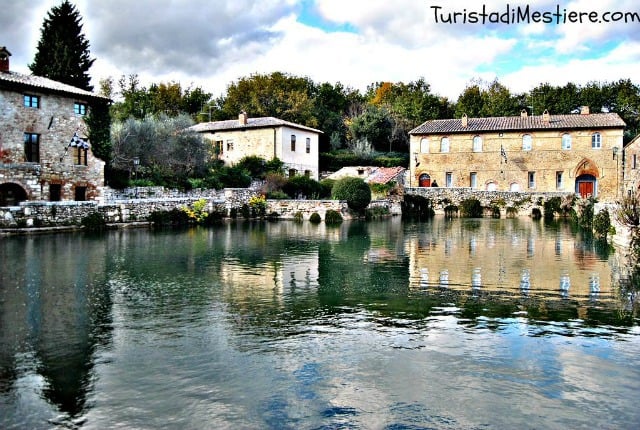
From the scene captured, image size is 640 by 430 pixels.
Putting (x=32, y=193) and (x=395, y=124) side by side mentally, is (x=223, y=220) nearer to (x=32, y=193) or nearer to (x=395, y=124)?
(x=32, y=193)

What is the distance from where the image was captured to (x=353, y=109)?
64.9m

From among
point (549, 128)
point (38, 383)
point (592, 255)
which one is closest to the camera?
point (38, 383)

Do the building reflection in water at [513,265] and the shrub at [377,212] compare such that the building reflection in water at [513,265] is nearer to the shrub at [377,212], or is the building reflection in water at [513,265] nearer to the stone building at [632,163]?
the shrub at [377,212]

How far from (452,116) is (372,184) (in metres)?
25.8

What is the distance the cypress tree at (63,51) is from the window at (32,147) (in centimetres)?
843

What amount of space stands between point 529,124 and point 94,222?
36085mm

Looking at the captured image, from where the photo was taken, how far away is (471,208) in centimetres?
4162

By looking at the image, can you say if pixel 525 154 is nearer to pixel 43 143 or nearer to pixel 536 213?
pixel 536 213

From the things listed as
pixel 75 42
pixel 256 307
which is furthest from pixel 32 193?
pixel 256 307

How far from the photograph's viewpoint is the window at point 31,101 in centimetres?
2712

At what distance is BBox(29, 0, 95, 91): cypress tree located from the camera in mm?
34375

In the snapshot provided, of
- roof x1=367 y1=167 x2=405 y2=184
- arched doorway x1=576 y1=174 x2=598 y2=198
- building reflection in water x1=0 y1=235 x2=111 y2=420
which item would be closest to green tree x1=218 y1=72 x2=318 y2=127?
roof x1=367 y1=167 x2=405 y2=184

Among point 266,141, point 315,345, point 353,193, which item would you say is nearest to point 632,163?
point 353,193

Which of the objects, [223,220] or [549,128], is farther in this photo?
[549,128]
